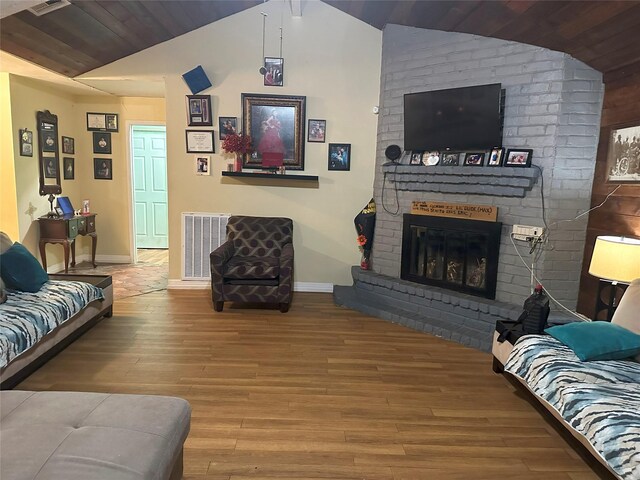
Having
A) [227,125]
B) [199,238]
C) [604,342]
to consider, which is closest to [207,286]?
[199,238]

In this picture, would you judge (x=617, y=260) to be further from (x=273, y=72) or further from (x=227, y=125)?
(x=227, y=125)

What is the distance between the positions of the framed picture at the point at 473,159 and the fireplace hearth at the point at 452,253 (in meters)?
0.51

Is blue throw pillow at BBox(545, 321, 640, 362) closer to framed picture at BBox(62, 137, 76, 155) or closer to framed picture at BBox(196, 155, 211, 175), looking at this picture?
framed picture at BBox(196, 155, 211, 175)

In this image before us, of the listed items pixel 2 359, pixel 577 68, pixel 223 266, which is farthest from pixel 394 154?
pixel 2 359

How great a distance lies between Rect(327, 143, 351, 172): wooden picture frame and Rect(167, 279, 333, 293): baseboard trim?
4.51 ft

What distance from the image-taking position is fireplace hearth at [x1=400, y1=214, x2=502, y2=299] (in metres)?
3.67

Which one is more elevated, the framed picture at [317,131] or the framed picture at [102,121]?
the framed picture at [102,121]

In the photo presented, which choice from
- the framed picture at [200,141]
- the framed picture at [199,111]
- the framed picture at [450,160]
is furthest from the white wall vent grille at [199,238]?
the framed picture at [450,160]

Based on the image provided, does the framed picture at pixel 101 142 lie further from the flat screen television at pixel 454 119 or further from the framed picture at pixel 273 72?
the flat screen television at pixel 454 119

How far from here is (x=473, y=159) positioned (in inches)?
145

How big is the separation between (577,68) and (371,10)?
1.99 metres

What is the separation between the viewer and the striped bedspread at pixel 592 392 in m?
1.66

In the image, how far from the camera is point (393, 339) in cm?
355

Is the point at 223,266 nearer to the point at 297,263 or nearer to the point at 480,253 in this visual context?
the point at 297,263
